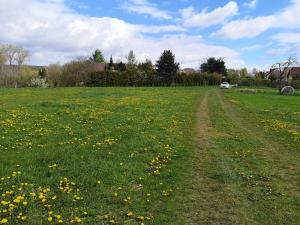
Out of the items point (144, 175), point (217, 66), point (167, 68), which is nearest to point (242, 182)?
point (144, 175)

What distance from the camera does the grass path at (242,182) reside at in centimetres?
724

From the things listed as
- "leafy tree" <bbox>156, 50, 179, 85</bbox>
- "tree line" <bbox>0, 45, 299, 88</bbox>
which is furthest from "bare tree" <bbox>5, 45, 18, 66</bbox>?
"leafy tree" <bbox>156, 50, 179, 85</bbox>

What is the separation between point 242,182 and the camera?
30.5 feet

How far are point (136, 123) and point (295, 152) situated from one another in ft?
25.5

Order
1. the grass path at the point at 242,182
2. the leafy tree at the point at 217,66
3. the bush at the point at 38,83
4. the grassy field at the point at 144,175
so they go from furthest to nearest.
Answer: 1. the leafy tree at the point at 217,66
2. the bush at the point at 38,83
3. the grass path at the point at 242,182
4. the grassy field at the point at 144,175

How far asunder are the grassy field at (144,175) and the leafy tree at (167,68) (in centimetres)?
7116

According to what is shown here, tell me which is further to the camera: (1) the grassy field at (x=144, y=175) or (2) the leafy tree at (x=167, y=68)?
(2) the leafy tree at (x=167, y=68)

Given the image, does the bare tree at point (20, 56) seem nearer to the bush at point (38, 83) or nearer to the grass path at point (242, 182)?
the bush at point (38, 83)

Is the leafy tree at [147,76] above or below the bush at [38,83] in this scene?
above

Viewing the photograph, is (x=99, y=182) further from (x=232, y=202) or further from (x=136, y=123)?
(x=136, y=123)

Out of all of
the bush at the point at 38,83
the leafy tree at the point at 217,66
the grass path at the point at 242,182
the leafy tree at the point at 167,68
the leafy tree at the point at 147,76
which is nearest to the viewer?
the grass path at the point at 242,182

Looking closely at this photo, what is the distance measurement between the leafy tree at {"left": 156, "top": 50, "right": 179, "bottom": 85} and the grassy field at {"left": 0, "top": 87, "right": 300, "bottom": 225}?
71.2m

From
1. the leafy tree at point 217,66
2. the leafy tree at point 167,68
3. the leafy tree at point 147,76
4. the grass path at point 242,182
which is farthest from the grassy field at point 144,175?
the leafy tree at point 217,66

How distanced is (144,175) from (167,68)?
263ft
